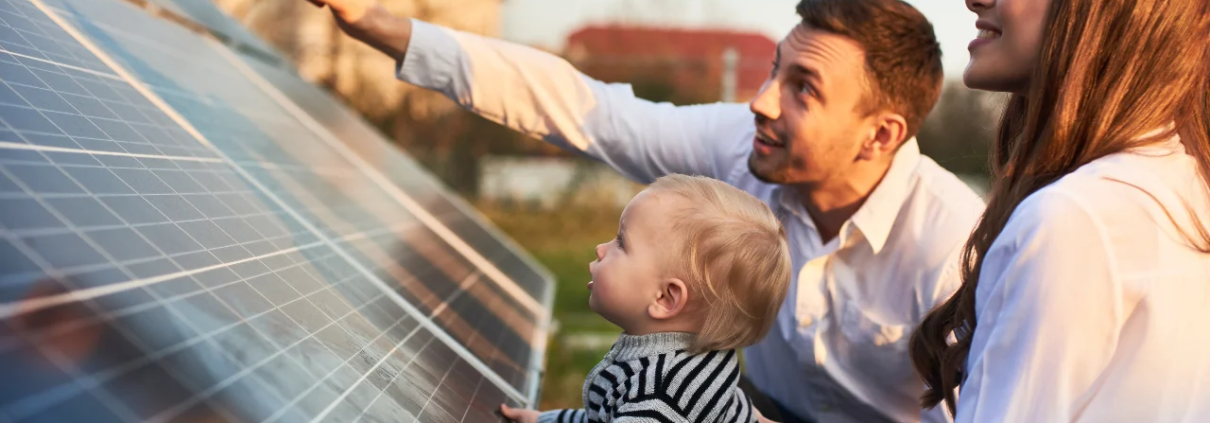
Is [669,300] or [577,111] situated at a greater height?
[669,300]

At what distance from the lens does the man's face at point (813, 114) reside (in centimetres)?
329

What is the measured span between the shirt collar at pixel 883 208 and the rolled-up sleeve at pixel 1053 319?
1441 mm

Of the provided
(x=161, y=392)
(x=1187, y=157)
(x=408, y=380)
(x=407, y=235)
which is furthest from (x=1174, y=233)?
(x=407, y=235)

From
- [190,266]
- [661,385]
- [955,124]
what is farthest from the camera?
[955,124]

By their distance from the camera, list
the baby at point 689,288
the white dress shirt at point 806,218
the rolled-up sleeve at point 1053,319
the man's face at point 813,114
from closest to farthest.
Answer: the rolled-up sleeve at point 1053,319 → the baby at point 689,288 → the white dress shirt at point 806,218 → the man's face at point 813,114

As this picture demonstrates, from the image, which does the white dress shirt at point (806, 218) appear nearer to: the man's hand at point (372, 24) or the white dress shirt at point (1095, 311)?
the man's hand at point (372, 24)

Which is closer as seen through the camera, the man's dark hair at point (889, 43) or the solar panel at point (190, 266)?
the solar panel at point (190, 266)

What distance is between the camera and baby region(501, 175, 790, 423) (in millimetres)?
2111

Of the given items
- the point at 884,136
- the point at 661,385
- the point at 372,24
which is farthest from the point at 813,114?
the point at 661,385

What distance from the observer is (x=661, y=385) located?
6.62ft

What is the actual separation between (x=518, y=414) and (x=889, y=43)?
1.79m

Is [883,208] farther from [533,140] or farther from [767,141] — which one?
[533,140]

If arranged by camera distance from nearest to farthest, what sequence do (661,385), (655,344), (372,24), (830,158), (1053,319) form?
(1053,319), (661,385), (655,344), (372,24), (830,158)

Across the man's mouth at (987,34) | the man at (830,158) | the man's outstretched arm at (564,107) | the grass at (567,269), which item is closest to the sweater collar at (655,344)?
the man's mouth at (987,34)
